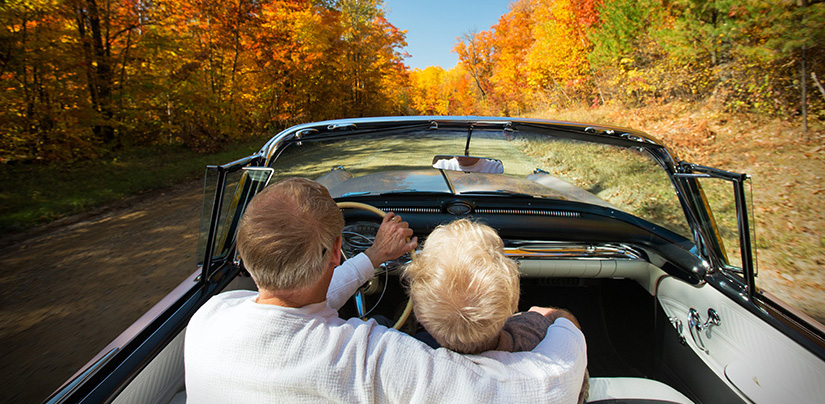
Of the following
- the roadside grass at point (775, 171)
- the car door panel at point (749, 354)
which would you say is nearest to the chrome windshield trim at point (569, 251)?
the car door panel at point (749, 354)

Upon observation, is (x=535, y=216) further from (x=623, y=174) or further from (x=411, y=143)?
(x=411, y=143)

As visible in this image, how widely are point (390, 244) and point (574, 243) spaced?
4.56 ft

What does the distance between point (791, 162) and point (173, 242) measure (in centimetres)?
1048

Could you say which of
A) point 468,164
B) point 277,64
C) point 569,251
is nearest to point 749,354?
point 569,251

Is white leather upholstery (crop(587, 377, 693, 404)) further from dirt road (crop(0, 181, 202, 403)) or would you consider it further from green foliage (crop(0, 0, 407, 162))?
green foliage (crop(0, 0, 407, 162))

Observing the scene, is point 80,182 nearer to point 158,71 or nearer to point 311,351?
point 158,71

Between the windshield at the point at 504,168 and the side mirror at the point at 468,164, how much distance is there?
3cm

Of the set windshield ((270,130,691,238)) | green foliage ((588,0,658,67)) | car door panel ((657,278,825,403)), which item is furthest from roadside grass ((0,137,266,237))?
green foliage ((588,0,658,67))

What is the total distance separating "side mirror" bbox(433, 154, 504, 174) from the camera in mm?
2268

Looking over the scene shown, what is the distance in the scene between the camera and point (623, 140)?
2.00 m

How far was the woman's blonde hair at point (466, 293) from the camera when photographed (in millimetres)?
940

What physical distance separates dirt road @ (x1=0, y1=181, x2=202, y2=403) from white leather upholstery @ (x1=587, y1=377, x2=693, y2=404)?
3.51m

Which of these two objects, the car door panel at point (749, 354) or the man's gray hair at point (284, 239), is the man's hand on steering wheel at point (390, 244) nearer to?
the man's gray hair at point (284, 239)

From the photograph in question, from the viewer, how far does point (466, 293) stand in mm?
960
